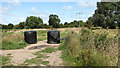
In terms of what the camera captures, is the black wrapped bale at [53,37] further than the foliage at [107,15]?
No

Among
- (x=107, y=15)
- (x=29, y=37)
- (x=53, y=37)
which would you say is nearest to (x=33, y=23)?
(x=107, y=15)

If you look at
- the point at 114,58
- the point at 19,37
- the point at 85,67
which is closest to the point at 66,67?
the point at 85,67

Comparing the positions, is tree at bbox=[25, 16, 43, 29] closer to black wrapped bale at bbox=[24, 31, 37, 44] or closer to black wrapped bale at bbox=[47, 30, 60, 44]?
black wrapped bale at bbox=[24, 31, 37, 44]

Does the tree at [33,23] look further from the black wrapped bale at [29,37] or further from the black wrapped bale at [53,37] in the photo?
the black wrapped bale at [53,37]

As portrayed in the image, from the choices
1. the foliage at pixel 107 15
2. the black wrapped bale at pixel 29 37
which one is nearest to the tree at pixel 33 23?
the foliage at pixel 107 15

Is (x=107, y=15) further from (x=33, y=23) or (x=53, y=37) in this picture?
(x=53, y=37)

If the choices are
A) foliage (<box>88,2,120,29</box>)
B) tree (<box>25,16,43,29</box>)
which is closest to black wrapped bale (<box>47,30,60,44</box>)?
foliage (<box>88,2,120,29</box>)

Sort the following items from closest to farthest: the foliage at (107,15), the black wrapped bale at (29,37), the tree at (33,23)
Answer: the black wrapped bale at (29,37) → the foliage at (107,15) → the tree at (33,23)

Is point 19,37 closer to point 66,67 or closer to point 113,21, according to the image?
point 66,67

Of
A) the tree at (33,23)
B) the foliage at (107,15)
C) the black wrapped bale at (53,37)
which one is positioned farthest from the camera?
the tree at (33,23)

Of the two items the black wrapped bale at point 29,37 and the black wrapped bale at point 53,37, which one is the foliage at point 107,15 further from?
the black wrapped bale at point 29,37

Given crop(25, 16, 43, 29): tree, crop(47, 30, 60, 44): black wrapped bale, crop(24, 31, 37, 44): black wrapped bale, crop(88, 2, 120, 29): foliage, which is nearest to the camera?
crop(47, 30, 60, 44): black wrapped bale

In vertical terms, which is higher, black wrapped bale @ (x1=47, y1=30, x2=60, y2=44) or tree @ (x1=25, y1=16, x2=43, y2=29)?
tree @ (x1=25, y1=16, x2=43, y2=29)

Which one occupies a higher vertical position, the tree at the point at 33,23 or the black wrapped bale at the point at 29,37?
the tree at the point at 33,23
